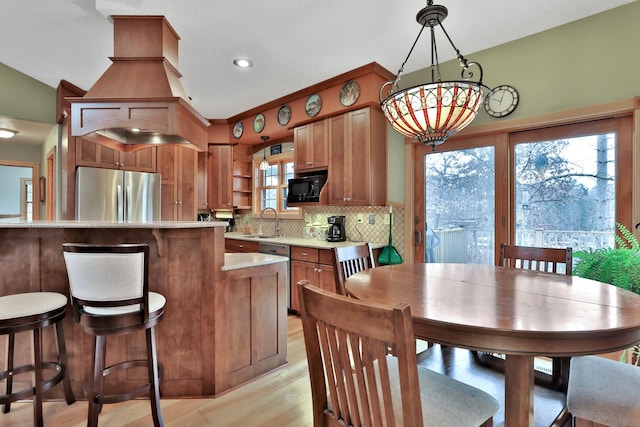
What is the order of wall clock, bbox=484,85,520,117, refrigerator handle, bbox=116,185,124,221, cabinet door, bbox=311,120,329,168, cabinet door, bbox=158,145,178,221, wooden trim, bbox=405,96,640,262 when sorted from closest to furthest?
wooden trim, bbox=405,96,640,262, wall clock, bbox=484,85,520,117, cabinet door, bbox=311,120,329,168, refrigerator handle, bbox=116,185,124,221, cabinet door, bbox=158,145,178,221

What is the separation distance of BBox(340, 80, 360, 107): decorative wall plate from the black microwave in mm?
886

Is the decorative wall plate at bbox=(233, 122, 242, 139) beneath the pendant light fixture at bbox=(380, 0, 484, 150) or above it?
above

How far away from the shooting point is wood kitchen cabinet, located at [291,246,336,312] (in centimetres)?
332

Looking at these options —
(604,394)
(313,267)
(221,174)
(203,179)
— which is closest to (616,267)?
(604,394)

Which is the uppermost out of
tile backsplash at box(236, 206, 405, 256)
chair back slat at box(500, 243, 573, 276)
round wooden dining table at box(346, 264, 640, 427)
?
tile backsplash at box(236, 206, 405, 256)

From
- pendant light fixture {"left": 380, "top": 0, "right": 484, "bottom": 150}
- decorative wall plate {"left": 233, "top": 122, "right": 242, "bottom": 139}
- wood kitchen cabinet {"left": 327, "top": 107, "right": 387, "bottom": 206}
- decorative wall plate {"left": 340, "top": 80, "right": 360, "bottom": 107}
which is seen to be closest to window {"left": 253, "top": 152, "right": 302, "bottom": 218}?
decorative wall plate {"left": 233, "top": 122, "right": 242, "bottom": 139}

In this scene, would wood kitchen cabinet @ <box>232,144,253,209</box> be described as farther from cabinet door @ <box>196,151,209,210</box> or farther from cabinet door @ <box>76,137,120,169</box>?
cabinet door @ <box>76,137,120,169</box>

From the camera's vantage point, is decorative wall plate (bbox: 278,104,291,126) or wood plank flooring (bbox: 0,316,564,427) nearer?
wood plank flooring (bbox: 0,316,564,427)

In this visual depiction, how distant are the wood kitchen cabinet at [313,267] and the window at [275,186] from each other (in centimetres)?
102

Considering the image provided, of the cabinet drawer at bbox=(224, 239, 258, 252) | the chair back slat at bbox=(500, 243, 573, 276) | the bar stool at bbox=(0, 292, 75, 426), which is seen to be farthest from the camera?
the cabinet drawer at bbox=(224, 239, 258, 252)

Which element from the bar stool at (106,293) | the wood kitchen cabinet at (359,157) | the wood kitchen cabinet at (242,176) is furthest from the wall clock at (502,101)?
the wood kitchen cabinet at (242,176)

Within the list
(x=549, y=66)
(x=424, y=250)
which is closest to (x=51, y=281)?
(x=424, y=250)

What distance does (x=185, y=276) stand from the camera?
2092mm

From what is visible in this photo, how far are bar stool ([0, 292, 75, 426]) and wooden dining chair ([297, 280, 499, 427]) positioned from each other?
159 centimetres
